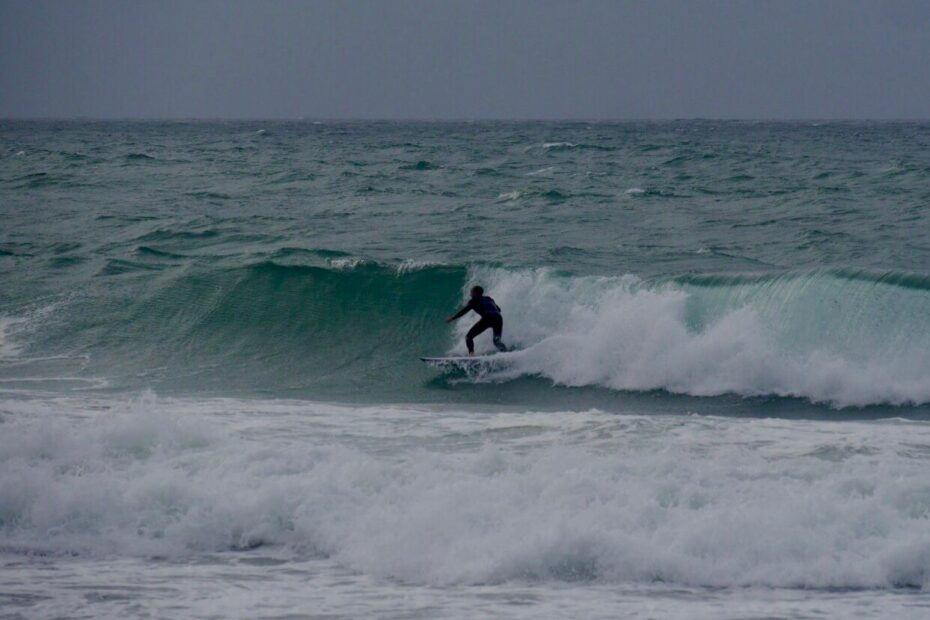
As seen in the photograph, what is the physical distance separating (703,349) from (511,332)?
9.48ft

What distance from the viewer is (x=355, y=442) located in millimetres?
11297

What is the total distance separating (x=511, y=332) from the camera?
1656 cm

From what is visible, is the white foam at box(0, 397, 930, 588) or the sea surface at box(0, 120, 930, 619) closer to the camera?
the sea surface at box(0, 120, 930, 619)

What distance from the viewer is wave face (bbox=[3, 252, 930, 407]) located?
14.4 m

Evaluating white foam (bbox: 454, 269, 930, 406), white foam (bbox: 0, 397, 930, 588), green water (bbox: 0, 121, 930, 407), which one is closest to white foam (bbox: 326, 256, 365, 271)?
green water (bbox: 0, 121, 930, 407)

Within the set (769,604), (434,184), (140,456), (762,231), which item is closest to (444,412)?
(140,456)

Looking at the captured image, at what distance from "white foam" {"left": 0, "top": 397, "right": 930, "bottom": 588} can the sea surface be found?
0.03 m

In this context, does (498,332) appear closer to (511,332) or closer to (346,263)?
(511,332)

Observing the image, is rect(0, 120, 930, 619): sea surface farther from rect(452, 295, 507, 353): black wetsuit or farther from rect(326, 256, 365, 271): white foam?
rect(452, 295, 507, 353): black wetsuit

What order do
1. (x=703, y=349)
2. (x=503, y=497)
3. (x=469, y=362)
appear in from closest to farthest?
(x=503, y=497)
(x=703, y=349)
(x=469, y=362)

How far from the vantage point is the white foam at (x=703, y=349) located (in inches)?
550

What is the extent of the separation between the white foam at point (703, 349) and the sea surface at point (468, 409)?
0.04 m

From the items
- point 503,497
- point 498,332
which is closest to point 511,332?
point 498,332

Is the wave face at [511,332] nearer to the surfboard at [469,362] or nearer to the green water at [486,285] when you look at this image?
the green water at [486,285]
